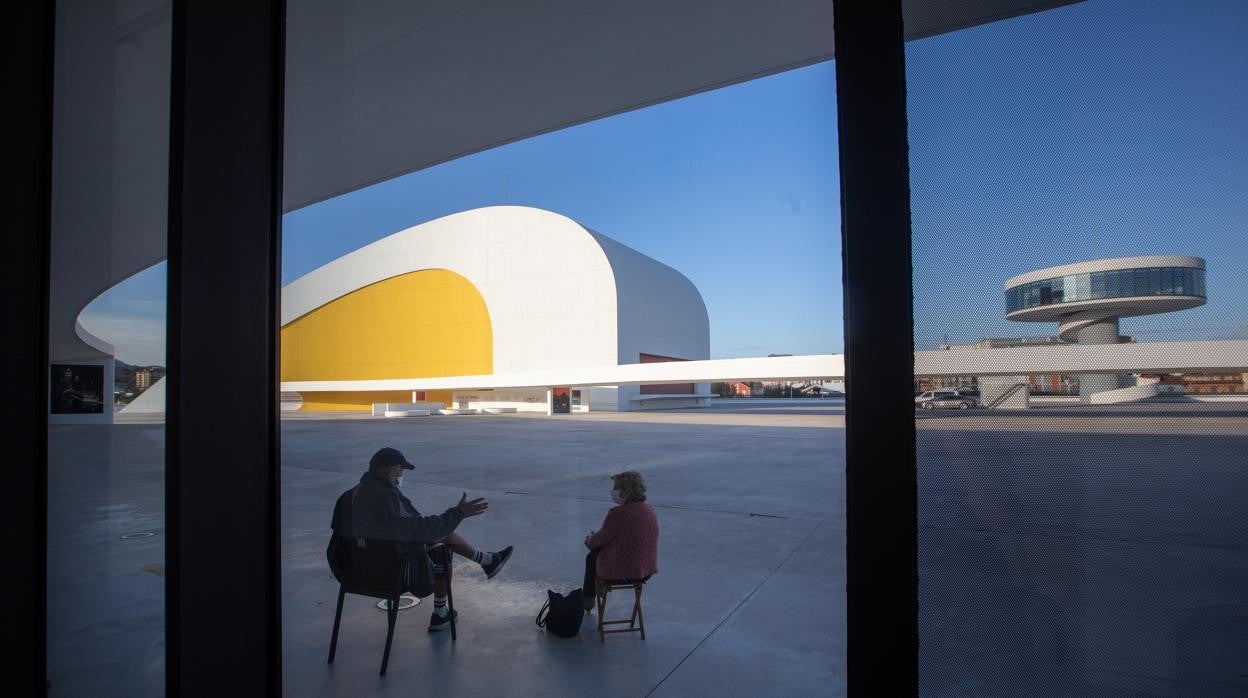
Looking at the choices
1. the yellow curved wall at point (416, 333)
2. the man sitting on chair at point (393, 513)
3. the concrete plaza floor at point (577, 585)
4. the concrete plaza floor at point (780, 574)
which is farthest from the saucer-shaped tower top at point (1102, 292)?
the yellow curved wall at point (416, 333)

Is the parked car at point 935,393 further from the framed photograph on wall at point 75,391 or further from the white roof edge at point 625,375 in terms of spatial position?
the framed photograph on wall at point 75,391

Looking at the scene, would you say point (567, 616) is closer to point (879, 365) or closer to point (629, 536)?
point (629, 536)

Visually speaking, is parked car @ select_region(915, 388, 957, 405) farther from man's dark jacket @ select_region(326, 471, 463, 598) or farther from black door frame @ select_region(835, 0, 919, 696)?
man's dark jacket @ select_region(326, 471, 463, 598)

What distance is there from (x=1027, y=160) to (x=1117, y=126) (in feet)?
0.39

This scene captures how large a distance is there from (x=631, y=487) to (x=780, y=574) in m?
1.44

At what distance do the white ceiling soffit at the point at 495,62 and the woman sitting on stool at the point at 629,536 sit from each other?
1816 mm

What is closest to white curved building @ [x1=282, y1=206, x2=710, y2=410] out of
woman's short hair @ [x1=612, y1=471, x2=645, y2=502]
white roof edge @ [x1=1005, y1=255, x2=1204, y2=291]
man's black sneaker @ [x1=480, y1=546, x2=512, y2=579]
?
man's black sneaker @ [x1=480, y1=546, x2=512, y2=579]

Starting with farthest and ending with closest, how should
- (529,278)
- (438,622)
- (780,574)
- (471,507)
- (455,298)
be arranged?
1. (529,278)
2. (455,298)
3. (780,574)
4. (438,622)
5. (471,507)

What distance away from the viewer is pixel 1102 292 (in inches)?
35.4

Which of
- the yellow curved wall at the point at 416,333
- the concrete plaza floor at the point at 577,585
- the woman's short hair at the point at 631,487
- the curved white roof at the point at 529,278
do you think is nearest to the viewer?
the concrete plaza floor at the point at 577,585

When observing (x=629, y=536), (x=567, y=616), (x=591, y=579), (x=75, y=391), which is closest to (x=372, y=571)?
(x=567, y=616)

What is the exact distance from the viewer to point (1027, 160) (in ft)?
3.13

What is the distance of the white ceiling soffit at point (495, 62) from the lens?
8.63 ft

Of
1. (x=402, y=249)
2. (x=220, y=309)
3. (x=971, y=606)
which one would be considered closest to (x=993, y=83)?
(x=971, y=606)
